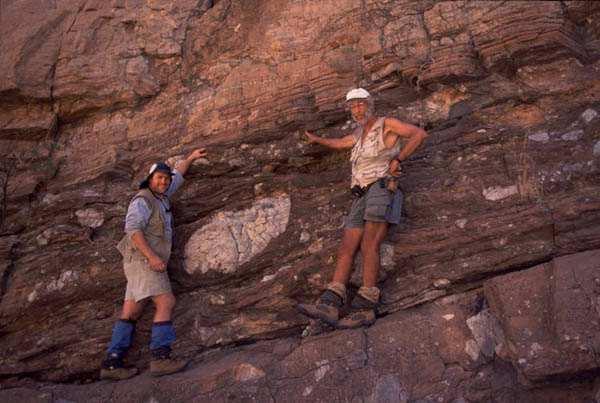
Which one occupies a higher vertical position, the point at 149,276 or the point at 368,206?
the point at 368,206

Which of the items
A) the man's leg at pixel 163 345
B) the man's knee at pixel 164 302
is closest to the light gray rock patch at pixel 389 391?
the man's leg at pixel 163 345

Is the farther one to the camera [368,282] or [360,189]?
[360,189]

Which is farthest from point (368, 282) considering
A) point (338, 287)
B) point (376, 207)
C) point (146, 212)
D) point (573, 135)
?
point (573, 135)

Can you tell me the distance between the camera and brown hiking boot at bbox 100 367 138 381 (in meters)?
7.41

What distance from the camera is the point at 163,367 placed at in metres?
7.15

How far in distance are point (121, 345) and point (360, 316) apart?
9.89 feet

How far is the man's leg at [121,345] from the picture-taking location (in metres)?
7.43

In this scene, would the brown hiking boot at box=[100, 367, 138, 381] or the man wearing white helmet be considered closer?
the man wearing white helmet

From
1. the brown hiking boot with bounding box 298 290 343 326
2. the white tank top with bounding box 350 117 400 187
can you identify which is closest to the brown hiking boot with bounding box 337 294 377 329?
the brown hiking boot with bounding box 298 290 343 326

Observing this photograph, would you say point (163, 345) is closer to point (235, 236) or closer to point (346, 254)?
point (235, 236)

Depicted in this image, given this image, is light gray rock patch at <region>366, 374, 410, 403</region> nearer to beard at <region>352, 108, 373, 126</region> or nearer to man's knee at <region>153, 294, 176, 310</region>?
man's knee at <region>153, 294, 176, 310</region>

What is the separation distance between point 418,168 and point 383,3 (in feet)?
8.95

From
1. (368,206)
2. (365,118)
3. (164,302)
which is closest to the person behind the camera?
(368,206)

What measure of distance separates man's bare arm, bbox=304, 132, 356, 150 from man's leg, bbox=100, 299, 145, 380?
3.13 meters
